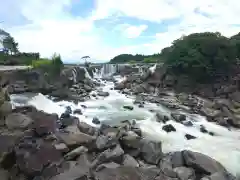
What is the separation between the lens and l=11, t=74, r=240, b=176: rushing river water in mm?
11961

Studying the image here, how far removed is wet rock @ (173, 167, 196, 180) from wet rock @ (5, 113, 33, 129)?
22.4 ft

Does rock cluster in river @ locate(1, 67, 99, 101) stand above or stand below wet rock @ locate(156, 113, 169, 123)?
above

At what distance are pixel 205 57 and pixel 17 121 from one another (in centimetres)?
2319

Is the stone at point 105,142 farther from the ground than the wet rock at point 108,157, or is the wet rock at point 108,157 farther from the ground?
the stone at point 105,142

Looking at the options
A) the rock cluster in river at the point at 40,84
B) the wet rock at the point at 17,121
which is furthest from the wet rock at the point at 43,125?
the rock cluster in river at the point at 40,84

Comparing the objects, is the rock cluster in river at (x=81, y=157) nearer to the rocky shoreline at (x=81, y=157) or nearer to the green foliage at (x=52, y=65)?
the rocky shoreline at (x=81, y=157)

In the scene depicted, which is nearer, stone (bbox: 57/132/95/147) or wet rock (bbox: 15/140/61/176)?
wet rock (bbox: 15/140/61/176)

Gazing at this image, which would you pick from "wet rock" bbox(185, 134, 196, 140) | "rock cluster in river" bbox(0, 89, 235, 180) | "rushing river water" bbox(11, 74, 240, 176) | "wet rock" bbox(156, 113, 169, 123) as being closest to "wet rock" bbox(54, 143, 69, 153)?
"rock cluster in river" bbox(0, 89, 235, 180)

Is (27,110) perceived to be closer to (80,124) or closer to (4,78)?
(80,124)

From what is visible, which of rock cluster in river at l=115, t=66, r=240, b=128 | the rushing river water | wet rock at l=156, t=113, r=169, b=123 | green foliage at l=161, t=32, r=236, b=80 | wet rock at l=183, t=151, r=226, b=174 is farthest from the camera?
green foliage at l=161, t=32, r=236, b=80

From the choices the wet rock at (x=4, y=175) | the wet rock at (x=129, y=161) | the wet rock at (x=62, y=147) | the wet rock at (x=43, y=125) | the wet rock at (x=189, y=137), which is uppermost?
the wet rock at (x=43, y=125)

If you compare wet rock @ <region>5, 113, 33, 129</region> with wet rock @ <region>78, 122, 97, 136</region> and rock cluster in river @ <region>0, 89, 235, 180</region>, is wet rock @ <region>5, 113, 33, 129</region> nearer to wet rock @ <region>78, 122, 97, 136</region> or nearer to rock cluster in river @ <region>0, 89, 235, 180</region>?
rock cluster in river @ <region>0, 89, 235, 180</region>

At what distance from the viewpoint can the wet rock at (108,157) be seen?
906cm

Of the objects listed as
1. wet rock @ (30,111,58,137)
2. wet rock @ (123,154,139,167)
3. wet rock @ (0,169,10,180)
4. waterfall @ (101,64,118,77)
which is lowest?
wet rock @ (123,154,139,167)
